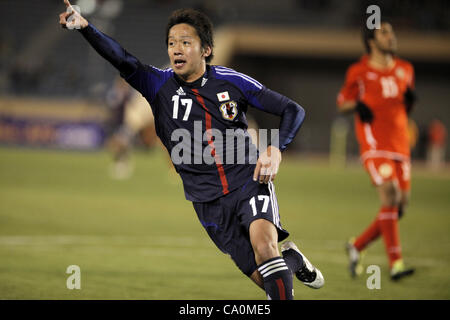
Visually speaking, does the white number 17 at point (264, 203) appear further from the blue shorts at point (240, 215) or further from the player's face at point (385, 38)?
the player's face at point (385, 38)

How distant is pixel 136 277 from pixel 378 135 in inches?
118

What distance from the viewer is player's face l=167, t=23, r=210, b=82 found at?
15.5ft

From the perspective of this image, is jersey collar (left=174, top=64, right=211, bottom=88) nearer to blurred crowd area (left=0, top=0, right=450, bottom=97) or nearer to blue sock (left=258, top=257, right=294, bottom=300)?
blue sock (left=258, top=257, right=294, bottom=300)

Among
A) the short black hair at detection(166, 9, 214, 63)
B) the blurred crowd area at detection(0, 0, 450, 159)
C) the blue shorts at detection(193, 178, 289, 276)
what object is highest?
the blurred crowd area at detection(0, 0, 450, 159)

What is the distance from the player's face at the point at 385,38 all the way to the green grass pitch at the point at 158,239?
2.43 m

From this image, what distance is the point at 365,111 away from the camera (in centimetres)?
738

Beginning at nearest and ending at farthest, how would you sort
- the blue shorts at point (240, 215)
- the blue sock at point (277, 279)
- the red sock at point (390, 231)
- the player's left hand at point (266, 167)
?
the blue sock at point (277, 279)
the player's left hand at point (266, 167)
the blue shorts at point (240, 215)
the red sock at point (390, 231)

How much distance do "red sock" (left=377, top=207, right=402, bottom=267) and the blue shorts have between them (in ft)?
9.06

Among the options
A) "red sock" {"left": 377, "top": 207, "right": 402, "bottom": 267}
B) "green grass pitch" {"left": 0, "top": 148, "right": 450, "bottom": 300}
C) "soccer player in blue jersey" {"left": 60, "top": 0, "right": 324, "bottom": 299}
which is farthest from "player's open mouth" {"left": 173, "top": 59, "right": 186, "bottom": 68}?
"red sock" {"left": 377, "top": 207, "right": 402, "bottom": 267}

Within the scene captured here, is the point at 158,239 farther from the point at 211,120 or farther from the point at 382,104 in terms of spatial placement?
the point at 211,120

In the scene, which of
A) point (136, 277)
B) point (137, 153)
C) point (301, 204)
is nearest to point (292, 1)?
point (137, 153)

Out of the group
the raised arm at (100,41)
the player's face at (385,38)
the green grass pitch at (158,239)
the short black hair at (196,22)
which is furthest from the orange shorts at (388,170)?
the raised arm at (100,41)

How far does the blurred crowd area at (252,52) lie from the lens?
105ft

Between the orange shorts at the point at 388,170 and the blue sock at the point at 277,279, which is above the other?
the orange shorts at the point at 388,170
